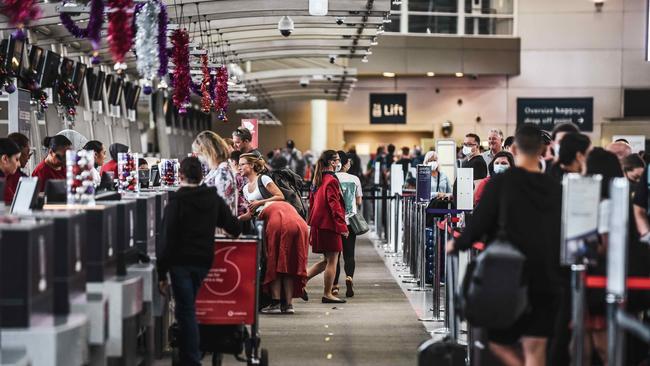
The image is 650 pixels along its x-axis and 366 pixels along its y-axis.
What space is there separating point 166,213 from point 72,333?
1.93m

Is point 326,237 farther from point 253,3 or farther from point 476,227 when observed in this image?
point 476,227

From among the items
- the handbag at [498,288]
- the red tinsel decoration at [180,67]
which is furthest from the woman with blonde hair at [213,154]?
the red tinsel decoration at [180,67]

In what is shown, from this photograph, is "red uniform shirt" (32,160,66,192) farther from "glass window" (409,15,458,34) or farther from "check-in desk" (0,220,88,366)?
"glass window" (409,15,458,34)

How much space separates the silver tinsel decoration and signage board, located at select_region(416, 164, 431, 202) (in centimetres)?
380

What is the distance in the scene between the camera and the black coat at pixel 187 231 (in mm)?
7605

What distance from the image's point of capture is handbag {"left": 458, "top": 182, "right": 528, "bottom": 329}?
617 cm

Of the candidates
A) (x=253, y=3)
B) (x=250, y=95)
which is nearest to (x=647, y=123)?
(x=250, y=95)

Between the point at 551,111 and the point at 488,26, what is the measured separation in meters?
3.43

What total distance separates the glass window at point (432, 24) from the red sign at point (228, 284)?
96.0 ft

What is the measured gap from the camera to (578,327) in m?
5.92

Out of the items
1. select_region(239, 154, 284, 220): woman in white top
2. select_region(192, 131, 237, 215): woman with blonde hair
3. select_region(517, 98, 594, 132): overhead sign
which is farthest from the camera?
select_region(517, 98, 594, 132): overhead sign

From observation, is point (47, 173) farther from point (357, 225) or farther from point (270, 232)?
point (357, 225)

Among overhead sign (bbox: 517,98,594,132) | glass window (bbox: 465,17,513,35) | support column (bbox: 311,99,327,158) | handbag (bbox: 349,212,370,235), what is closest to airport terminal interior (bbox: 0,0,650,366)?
handbag (bbox: 349,212,370,235)

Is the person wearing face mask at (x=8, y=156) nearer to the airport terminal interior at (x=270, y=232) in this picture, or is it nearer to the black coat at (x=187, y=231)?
the airport terminal interior at (x=270, y=232)
